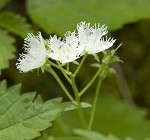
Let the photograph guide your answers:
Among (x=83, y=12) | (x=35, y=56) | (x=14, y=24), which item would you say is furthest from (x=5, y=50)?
(x=83, y=12)

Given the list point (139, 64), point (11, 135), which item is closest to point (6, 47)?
point (11, 135)

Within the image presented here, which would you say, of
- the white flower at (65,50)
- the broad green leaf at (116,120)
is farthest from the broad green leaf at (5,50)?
the broad green leaf at (116,120)

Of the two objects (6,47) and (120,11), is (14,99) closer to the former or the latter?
(6,47)

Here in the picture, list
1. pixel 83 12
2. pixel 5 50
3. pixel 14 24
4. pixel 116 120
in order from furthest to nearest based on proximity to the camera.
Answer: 1. pixel 116 120
2. pixel 83 12
3. pixel 14 24
4. pixel 5 50

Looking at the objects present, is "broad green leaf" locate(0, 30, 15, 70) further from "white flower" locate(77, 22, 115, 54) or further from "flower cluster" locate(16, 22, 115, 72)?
"white flower" locate(77, 22, 115, 54)

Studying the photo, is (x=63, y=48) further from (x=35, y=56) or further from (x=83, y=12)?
(x=83, y=12)
